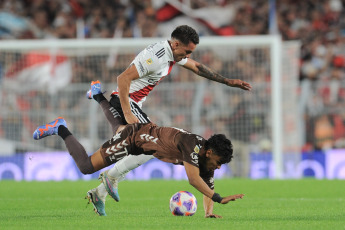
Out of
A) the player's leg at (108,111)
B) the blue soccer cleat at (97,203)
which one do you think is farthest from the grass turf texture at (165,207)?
the player's leg at (108,111)

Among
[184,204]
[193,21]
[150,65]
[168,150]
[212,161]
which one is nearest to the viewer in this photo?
[212,161]

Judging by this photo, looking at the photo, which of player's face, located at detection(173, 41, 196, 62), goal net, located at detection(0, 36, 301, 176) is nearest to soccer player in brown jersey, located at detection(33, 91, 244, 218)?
player's face, located at detection(173, 41, 196, 62)

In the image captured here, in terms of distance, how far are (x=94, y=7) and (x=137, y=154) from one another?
14.1m

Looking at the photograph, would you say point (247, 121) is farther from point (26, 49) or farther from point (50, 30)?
point (50, 30)

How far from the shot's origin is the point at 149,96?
18.1 meters

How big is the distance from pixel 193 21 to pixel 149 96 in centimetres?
500

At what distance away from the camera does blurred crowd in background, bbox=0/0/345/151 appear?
21.6 meters

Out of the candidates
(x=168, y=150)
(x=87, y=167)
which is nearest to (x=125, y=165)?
(x=87, y=167)

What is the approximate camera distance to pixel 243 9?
74.4 feet

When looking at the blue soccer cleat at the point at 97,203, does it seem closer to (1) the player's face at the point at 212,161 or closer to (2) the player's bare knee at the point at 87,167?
(2) the player's bare knee at the point at 87,167

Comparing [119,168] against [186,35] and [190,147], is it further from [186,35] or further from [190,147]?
[186,35]

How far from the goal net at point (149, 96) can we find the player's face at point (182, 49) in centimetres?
835

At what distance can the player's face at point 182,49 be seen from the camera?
9.45 m

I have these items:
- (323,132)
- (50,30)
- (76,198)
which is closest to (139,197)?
(76,198)
